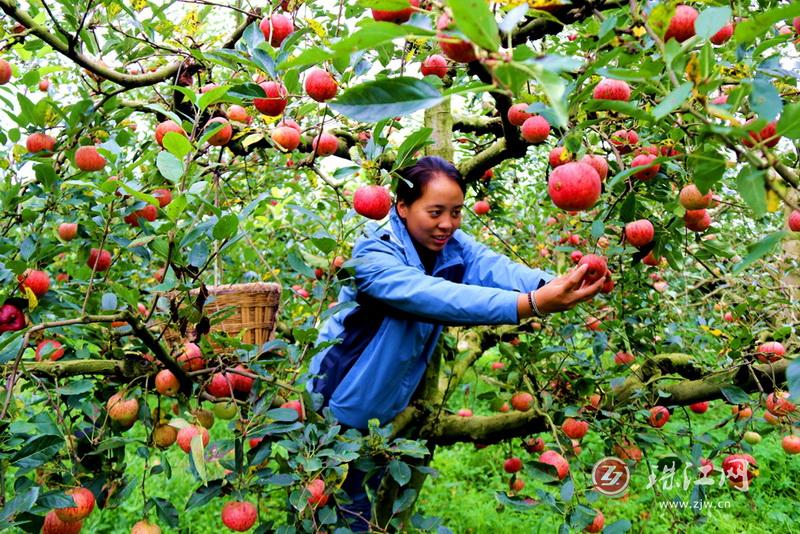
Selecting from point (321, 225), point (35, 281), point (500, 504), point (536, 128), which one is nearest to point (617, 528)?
point (536, 128)

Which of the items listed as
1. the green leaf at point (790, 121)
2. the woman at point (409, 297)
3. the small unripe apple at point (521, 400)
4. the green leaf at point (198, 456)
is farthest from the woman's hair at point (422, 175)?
the green leaf at point (790, 121)

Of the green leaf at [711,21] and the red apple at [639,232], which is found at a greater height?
the green leaf at [711,21]

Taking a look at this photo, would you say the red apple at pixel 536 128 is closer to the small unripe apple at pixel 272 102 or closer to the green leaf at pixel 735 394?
the small unripe apple at pixel 272 102

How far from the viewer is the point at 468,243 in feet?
6.70

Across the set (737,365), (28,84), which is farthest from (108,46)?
(737,365)

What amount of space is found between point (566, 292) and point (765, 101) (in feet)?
2.46

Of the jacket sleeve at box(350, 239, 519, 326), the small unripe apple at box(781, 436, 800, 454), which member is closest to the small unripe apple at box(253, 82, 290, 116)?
the jacket sleeve at box(350, 239, 519, 326)

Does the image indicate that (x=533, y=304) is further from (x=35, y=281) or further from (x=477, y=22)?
(x=35, y=281)

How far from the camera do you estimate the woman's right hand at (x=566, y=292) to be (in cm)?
130

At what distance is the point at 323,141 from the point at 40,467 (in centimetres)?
106

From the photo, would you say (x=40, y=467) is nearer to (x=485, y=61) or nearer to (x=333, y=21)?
(x=485, y=61)

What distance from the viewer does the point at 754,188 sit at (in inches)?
23.7

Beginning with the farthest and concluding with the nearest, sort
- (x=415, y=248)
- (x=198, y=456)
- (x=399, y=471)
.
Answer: (x=415, y=248), (x=399, y=471), (x=198, y=456)

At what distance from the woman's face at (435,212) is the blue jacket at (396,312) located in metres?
0.05
